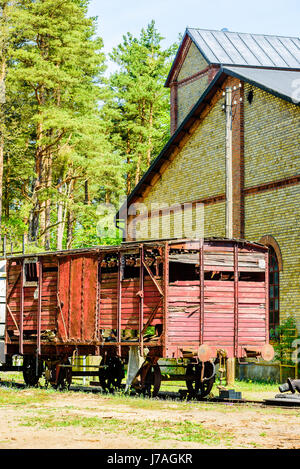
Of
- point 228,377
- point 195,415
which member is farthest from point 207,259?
point 228,377

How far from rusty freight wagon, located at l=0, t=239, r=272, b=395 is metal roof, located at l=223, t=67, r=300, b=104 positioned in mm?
7529

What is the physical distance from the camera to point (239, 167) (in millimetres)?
25672

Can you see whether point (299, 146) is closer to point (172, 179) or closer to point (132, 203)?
point (172, 179)

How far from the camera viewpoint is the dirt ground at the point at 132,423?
9.62 m

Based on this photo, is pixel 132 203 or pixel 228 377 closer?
pixel 228 377

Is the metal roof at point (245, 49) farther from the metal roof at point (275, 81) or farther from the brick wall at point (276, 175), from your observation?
the brick wall at point (276, 175)

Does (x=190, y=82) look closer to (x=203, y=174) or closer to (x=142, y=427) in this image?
(x=203, y=174)

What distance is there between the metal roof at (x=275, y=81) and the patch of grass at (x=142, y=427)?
13.4 metres

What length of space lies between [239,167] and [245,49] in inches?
469

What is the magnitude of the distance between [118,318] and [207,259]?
2.48 m

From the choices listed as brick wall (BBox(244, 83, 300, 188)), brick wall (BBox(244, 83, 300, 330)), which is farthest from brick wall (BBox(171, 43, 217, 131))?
brick wall (BBox(244, 83, 300, 330))

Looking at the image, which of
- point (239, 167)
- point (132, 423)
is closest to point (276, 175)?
point (239, 167)

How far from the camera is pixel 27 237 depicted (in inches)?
1718
